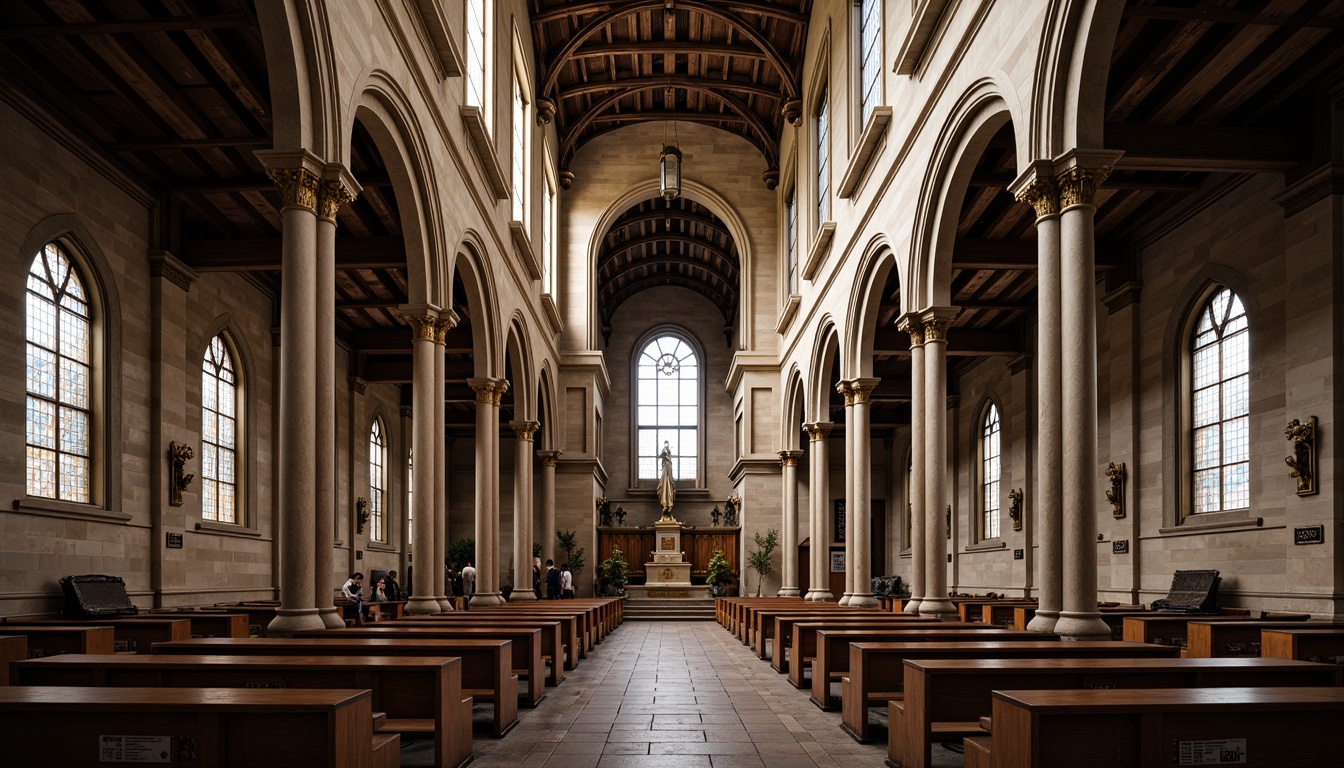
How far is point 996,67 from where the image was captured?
1166 cm

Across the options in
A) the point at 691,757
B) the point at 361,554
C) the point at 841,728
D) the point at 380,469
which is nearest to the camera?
the point at 691,757

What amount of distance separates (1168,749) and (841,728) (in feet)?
15.1

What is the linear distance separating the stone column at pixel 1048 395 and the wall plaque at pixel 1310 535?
4219 mm

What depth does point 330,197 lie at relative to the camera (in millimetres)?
10344

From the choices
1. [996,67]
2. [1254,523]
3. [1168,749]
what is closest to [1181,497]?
[1254,523]

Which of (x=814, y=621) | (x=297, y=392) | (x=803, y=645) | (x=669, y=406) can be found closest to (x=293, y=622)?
(x=297, y=392)

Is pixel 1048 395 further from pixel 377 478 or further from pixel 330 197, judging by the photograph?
pixel 377 478

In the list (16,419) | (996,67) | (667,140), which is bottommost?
(16,419)

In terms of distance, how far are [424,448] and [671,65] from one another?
18113 millimetres

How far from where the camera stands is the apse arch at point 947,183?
12.4 meters

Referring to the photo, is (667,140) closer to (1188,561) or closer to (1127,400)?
(1127,400)

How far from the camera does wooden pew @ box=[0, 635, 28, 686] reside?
26.6 ft

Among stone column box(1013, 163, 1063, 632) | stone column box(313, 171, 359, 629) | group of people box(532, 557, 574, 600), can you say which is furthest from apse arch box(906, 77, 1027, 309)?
group of people box(532, 557, 574, 600)

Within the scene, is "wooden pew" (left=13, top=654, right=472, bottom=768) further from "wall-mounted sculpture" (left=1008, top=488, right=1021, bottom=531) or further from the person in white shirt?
the person in white shirt
